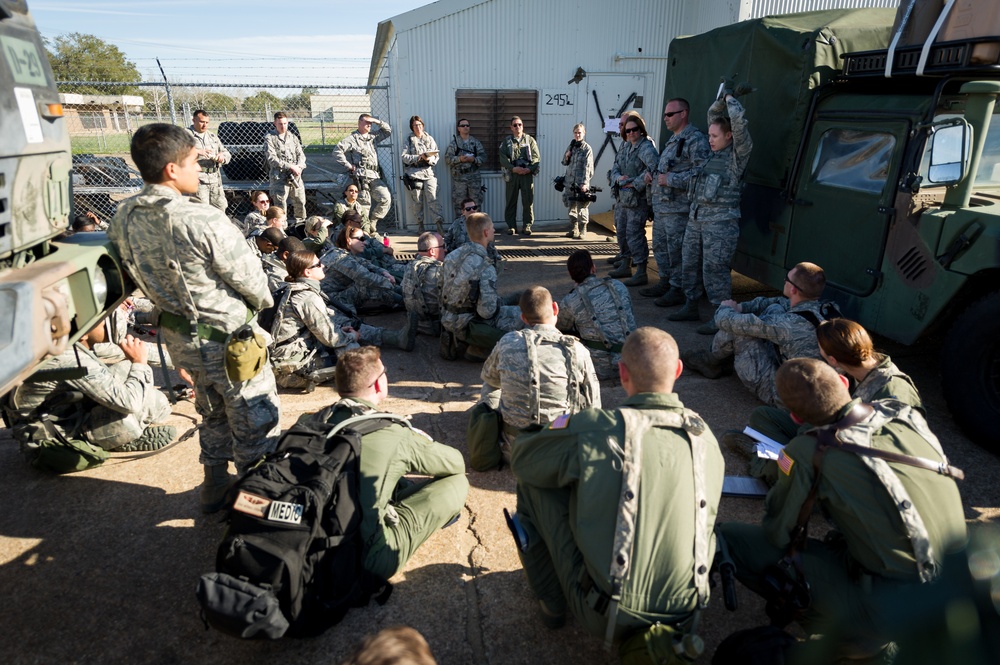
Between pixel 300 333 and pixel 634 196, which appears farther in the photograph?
pixel 634 196

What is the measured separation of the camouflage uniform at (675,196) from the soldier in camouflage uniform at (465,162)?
4.05 metres

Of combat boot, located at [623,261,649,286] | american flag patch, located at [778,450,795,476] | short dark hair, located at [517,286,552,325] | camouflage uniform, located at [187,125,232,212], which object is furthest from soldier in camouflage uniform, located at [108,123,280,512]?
camouflage uniform, located at [187,125,232,212]

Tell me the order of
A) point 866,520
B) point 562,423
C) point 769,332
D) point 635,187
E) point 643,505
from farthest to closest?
point 635,187 → point 769,332 → point 562,423 → point 866,520 → point 643,505

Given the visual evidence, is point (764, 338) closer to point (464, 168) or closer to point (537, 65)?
point (464, 168)

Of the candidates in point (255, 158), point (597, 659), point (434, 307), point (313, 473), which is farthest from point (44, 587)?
point (255, 158)

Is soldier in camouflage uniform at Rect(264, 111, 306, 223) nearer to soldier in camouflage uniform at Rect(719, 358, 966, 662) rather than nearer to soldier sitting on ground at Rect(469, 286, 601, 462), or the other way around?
soldier sitting on ground at Rect(469, 286, 601, 462)

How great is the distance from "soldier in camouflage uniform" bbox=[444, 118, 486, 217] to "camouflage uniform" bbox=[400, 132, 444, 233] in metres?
0.30

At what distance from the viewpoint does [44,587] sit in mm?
2881

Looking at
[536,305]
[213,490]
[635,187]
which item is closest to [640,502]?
[536,305]

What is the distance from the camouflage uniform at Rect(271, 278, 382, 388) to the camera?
186 inches

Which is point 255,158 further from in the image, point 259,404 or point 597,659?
point 597,659

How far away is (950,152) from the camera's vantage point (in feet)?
13.0

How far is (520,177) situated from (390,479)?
28.2 feet

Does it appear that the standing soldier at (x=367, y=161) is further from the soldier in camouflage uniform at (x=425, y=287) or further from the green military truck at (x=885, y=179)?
the green military truck at (x=885, y=179)
